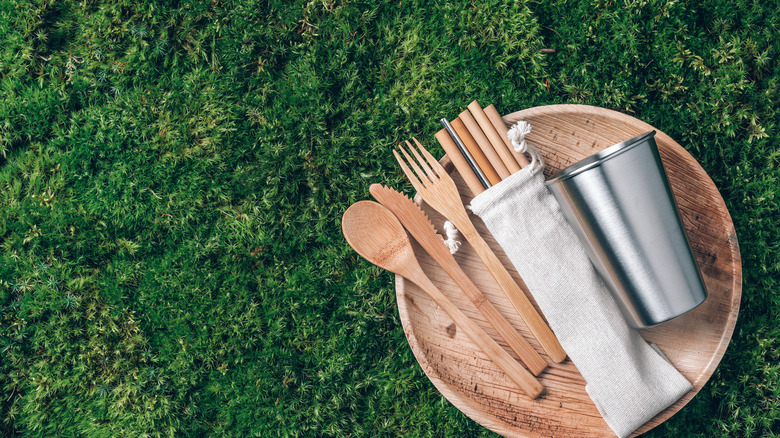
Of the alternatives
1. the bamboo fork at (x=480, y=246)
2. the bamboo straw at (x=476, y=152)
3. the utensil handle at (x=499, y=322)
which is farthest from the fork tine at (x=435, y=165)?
the utensil handle at (x=499, y=322)

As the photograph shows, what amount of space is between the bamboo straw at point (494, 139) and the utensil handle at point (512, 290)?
251 mm

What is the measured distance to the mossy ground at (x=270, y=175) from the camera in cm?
215

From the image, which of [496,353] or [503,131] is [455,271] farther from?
[503,131]

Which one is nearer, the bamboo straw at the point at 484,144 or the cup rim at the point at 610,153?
the cup rim at the point at 610,153

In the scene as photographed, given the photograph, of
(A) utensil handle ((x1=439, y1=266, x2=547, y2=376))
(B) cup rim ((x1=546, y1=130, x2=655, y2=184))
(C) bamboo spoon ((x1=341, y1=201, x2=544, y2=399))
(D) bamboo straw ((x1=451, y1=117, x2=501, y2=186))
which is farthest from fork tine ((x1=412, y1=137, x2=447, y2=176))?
(B) cup rim ((x1=546, y1=130, x2=655, y2=184))

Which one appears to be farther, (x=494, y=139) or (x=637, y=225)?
(x=494, y=139)

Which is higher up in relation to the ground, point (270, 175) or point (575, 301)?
point (270, 175)

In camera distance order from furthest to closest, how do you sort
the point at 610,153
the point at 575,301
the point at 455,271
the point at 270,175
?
the point at 270,175, the point at 455,271, the point at 575,301, the point at 610,153

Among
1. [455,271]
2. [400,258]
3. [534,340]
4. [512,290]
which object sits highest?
[400,258]

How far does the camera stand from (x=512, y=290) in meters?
1.80

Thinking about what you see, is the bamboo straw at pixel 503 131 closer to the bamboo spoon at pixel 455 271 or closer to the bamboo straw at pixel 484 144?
the bamboo straw at pixel 484 144

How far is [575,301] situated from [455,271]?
43 cm

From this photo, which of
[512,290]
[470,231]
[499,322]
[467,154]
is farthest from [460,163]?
[499,322]

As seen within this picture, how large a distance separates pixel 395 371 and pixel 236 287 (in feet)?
2.73
